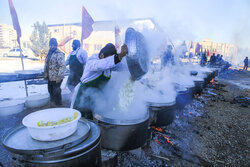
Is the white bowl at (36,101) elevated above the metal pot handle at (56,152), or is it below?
below

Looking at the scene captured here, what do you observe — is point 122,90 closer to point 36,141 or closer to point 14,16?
point 36,141

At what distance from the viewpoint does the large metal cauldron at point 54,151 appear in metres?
1.31

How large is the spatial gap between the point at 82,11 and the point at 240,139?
337 inches

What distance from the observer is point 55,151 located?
132 cm

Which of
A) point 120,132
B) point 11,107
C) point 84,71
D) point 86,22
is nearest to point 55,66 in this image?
point 11,107

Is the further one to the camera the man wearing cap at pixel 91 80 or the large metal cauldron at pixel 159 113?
the large metal cauldron at pixel 159 113

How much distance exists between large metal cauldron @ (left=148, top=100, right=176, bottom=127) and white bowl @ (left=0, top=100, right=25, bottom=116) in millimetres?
3880

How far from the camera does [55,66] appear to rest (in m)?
4.32

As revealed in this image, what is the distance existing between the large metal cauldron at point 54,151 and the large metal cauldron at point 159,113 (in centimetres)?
208

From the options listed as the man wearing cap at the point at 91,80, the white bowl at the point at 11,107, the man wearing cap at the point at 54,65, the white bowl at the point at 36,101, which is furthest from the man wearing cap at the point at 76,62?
the man wearing cap at the point at 91,80

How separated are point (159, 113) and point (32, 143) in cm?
277

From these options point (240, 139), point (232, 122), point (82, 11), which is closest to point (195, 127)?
point (240, 139)

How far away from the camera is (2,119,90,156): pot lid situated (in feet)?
4.28

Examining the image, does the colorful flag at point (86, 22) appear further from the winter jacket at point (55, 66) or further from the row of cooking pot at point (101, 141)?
the row of cooking pot at point (101, 141)
